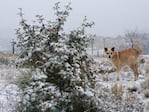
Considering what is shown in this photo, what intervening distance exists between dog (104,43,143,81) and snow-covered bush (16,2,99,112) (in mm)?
5353

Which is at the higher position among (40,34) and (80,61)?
(40,34)

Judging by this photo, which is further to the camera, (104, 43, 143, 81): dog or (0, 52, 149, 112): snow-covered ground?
(104, 43, 143, 81): dog

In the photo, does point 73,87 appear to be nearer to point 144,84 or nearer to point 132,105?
point 132,105

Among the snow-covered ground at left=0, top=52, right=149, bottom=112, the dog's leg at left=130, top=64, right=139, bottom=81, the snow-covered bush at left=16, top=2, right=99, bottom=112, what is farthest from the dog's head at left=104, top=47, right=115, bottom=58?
the snow-covered bush at left=16, top=2, right=99, bottom=112

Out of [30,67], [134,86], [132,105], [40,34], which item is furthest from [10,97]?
[134,86]

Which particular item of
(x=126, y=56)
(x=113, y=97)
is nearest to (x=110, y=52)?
(x=126, y=56)

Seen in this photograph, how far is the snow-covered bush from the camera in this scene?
7.65 meters

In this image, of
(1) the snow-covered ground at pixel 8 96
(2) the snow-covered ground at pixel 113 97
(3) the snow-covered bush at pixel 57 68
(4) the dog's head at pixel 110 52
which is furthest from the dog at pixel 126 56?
(3) the snow-covered bush at pixel 57 68

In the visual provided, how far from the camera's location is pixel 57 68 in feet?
25.7

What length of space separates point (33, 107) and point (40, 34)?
4.92 ft

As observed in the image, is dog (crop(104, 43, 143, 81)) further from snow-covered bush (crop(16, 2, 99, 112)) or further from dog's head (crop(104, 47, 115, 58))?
snow-covered bush (crop(16, 2, 99, 112))

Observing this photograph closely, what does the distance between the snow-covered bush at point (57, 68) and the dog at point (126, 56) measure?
17.6 feet

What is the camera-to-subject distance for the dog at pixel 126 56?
44.4ft

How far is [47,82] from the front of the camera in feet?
25.9
